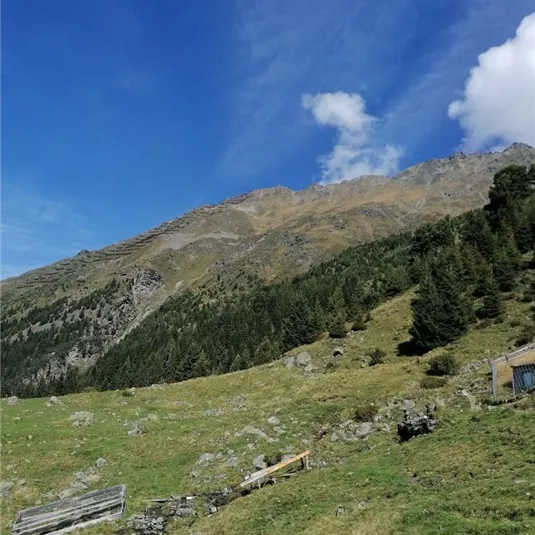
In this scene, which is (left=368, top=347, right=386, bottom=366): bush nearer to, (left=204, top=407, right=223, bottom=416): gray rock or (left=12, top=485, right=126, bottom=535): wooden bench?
(left=204, top=407, right=223, bottom=416): gray rock

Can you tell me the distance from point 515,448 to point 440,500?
546 cm

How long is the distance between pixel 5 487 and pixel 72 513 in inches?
283

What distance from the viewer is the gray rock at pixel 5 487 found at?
26.2m

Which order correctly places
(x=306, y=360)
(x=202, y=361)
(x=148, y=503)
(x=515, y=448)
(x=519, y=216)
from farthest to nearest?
(x=202, y=361), (x=519, y=216), (x=306, y=360), (x=148, y=503), (x=515, y=448)

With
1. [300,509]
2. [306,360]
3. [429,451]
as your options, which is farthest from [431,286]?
[300,509]

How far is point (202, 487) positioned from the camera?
25.7m

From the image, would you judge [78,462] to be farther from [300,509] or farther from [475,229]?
[475,229]

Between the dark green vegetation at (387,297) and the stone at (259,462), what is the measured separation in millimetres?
30795

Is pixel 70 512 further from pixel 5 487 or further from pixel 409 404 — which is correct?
pixel 409 404

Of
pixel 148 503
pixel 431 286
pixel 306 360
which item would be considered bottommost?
pixel 148 503

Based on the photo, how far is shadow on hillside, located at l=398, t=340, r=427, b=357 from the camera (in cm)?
5412

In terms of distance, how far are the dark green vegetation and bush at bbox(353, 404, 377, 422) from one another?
2126cm

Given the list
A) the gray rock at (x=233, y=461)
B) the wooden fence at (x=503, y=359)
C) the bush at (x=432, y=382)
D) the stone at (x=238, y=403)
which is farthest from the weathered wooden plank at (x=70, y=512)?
the bush at (x=432, y=382)

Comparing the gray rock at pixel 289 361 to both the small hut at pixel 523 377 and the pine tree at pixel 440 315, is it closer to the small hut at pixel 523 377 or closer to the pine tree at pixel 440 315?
the pine tree at pixel 440 315
